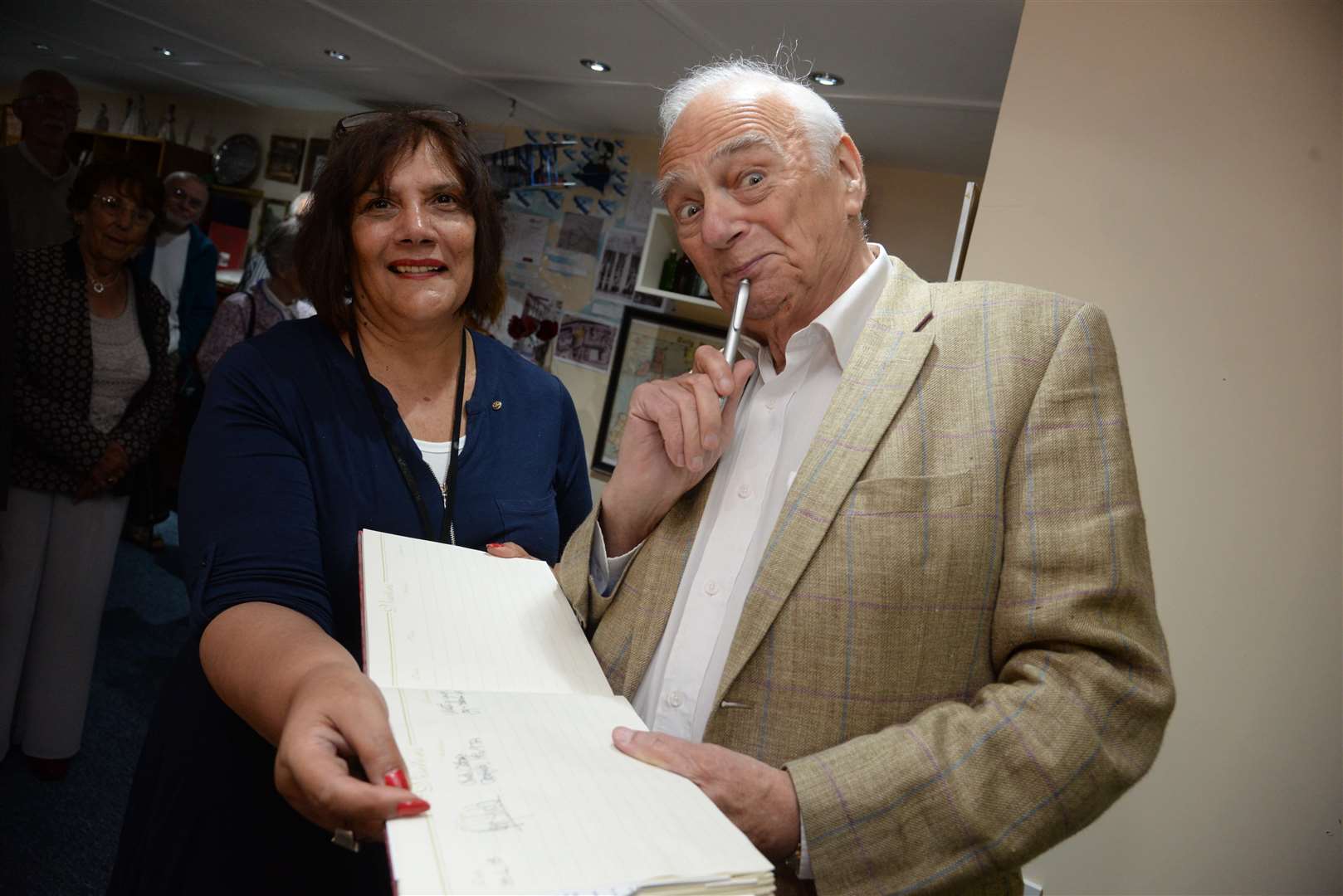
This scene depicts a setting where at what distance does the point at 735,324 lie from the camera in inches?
35.4

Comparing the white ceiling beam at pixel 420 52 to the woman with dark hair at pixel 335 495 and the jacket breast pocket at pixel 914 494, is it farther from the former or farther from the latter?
the jacket breast pocket at pixel 914 494

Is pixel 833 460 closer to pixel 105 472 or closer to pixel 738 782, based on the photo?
pixel 738 782

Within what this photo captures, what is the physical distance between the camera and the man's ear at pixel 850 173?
3.34 feet

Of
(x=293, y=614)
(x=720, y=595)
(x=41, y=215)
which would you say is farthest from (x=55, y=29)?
(x=720, y=595)

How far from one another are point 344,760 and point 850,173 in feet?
2.84

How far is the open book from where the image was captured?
469 millimetres

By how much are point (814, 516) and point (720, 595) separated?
15cm

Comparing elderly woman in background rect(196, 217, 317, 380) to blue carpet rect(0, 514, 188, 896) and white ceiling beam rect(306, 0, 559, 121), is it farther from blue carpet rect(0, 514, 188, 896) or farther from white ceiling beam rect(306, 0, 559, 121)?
blue carpet rect(0, 514, 188, 896)

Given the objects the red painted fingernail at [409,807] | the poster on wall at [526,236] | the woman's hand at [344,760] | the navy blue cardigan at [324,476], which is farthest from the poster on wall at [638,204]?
the red painted fingernail at [409,807]

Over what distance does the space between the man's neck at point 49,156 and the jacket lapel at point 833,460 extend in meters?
3.42

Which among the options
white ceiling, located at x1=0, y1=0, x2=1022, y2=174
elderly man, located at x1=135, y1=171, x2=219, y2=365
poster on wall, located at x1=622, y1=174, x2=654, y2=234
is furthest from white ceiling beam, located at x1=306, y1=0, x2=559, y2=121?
elderly man, located at x1=135, y1=171, x2=219, y2=365

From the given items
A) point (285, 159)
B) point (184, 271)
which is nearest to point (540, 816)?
point (184, 271)

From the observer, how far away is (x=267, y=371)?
3.67 ft

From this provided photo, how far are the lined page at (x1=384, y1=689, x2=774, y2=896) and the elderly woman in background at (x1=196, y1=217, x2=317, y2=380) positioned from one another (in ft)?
8.89
